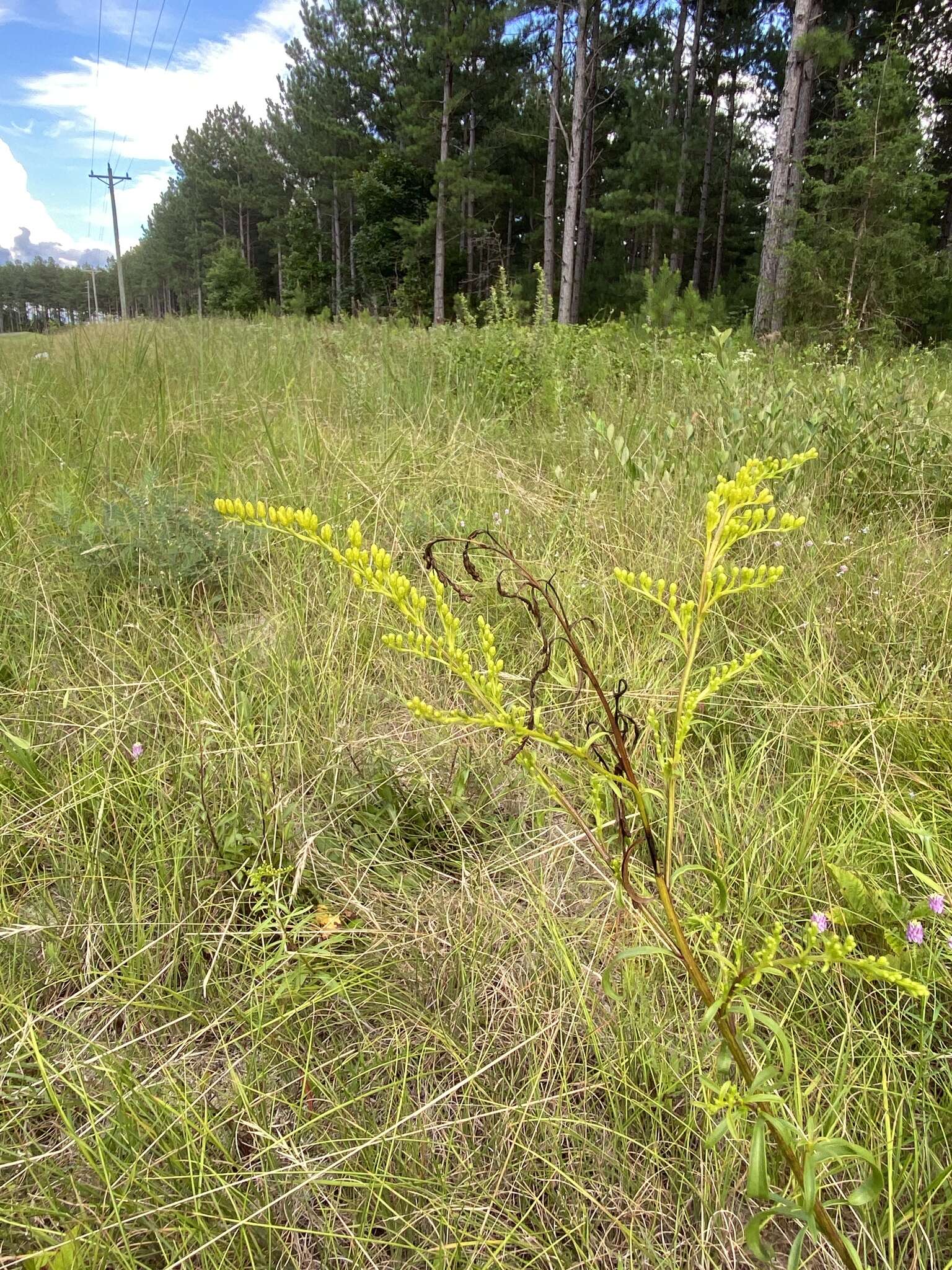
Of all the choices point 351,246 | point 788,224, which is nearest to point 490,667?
point 788,224

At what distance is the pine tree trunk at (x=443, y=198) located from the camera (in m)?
21.4

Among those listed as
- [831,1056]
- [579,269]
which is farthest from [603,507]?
[579,269]

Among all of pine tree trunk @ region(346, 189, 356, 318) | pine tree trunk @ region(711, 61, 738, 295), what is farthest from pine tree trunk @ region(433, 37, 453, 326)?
pine tree trunk @ region(346, 189, 356, 318)

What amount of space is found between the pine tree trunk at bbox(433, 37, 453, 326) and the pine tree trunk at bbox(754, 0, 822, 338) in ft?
37.6

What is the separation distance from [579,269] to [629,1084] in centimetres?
2326

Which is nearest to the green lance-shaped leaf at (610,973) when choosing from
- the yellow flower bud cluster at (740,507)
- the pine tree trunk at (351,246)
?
the yellow flower bud cluster at (740,507)

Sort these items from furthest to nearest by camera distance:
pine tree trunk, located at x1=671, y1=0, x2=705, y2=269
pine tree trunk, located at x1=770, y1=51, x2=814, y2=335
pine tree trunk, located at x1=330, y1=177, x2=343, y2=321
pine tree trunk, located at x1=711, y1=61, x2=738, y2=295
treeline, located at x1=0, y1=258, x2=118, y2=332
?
treeline, located at x1=0, y1=258, x2=118, y2=332 < pine tree trunk, located at x1=330, y1=177, x2=343, y2=321 < pine tree trunk, located at x1=711, y1=61, x2=738, y2=295 < pine tree trunk, located at x1=671, y1=0, x2=705, y2=269 < pine tree trunk, located at x1=770, y1=51, x2=814, y2=335

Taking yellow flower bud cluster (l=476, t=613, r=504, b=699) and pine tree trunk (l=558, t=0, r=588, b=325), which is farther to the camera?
pine tree trunk (l=558, t=0, r=588, b=325)

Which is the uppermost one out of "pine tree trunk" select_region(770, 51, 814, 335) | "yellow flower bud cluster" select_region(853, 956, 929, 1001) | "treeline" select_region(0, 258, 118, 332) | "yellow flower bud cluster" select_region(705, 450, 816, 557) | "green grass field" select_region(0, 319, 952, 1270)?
"treeline" select_region(0, 258, 118, 332)

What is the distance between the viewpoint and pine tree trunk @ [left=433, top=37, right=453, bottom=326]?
21.4 metres

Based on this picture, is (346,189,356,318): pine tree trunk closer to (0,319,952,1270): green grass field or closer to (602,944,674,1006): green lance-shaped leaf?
(0,319,952,1270): green grass field

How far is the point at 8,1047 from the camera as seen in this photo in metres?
1.15

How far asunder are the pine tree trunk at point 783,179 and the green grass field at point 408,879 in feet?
29.1

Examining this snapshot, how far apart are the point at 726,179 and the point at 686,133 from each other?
3.04 metres
